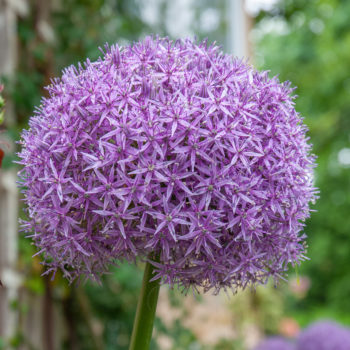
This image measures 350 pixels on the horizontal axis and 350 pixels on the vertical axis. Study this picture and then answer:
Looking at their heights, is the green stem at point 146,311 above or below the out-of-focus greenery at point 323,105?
below

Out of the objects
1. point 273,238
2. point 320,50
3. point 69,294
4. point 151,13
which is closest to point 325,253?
point 320,50

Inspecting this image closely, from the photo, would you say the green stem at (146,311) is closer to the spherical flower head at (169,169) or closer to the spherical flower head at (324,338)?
the spherical flower head at (169,169)

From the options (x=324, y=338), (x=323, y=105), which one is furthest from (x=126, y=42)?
(x=323, y=105)

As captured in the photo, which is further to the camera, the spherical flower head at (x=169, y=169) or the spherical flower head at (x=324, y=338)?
the spherical flower head at (x=324, y=338)

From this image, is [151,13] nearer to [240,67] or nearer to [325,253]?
[240,67]

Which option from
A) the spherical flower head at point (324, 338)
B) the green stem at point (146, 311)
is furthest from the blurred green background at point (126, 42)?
the spherical flower head at point (324, 338)

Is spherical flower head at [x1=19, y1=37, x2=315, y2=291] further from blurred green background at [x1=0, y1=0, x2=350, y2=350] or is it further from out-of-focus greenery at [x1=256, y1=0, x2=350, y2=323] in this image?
out-of-focus greenery at [x1=256, y1=0, x2=350, y2=323]

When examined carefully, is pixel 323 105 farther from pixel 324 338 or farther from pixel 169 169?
pixel 169 169
